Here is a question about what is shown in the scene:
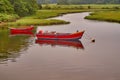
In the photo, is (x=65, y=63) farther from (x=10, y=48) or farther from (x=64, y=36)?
(x=64, y=36)

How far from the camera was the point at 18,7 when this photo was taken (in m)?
115

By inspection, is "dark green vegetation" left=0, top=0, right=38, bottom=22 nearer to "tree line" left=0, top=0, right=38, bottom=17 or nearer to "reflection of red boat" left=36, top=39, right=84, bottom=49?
"tree line" left=0, top=0, right=38, bottom=17

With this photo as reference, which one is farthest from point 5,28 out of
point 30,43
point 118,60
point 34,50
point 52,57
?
point 118,60

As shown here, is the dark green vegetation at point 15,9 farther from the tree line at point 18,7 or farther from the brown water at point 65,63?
the brown water at point 65,63

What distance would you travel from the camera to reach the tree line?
342 feet

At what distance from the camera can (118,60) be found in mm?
43688

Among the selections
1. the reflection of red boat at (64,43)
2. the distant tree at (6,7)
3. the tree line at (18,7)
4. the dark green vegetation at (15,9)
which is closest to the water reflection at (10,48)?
Answer: the reflection of red boat at (64,43)

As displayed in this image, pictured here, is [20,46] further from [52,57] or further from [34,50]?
[52,57]

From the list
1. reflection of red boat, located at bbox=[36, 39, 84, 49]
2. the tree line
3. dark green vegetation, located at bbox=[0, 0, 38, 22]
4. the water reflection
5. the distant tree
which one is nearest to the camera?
the water reflection

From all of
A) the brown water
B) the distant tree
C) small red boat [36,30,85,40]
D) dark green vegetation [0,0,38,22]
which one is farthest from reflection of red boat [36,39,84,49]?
the distant tree

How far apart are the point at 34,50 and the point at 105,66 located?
15923 millimetres

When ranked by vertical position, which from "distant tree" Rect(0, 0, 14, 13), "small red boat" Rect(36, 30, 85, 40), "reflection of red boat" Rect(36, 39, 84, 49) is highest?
"distant tree" Rect(0, 0, 14, 13)

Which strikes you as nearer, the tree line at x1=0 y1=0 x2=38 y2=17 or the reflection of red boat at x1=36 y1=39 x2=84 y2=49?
the reflection of red boat at x1=36 y1=39 x2=84 y2=49

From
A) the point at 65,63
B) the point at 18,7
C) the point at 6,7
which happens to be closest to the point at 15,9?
the point at 18,7
